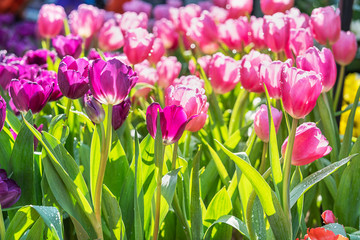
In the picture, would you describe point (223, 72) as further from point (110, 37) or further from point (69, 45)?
point (110, 37)

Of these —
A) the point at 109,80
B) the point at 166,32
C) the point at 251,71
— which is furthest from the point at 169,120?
the point at 166,32

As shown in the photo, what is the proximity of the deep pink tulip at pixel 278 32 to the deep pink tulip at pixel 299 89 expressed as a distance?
1.36 feet

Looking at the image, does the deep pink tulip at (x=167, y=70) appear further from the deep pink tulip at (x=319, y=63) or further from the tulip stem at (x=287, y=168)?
the tulip stem at (x=287, y=168)

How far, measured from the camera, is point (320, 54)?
853mm

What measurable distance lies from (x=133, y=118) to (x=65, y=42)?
239mm

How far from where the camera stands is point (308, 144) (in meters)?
0.75

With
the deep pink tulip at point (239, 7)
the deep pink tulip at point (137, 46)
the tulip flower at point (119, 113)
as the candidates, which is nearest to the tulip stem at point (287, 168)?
the tulip flower at point (119, 113)

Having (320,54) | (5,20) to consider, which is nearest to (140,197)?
(320,54)

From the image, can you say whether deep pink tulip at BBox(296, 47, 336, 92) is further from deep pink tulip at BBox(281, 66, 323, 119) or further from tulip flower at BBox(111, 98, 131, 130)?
tulip flower at BBox(111, 98, 131, 130)

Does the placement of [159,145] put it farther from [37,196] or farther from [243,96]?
[243,96]

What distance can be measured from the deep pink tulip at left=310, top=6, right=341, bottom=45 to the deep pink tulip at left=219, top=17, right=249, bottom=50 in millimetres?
282

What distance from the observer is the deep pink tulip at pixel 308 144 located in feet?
2.47

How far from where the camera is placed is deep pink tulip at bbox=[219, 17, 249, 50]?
140cm

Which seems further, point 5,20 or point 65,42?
point 5,20
